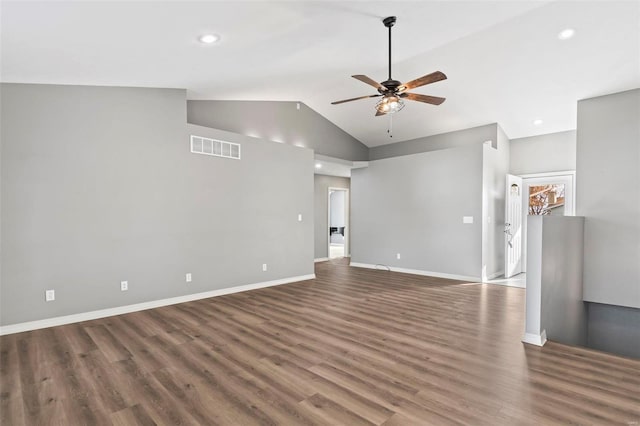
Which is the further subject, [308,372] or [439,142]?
[439,142]

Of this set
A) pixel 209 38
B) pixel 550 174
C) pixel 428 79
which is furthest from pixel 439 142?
pixel 209 38

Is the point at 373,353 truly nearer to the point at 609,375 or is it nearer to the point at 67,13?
the point at 609,375

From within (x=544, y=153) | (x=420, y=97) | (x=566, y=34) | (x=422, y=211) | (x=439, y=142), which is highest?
(x=566, y=34)

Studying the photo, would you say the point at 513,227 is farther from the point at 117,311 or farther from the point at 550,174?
the point at 117,311

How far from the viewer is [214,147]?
531cm

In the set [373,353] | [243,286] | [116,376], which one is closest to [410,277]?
[243,286]

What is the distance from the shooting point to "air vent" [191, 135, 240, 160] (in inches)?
200

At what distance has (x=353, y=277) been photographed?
6.86 m

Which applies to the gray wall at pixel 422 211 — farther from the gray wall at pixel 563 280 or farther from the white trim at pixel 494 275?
the gray wall at pixel 563 280

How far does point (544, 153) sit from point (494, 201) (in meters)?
1.66

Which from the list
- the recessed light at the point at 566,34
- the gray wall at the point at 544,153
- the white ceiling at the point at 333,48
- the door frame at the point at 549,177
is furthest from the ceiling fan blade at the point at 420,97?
the gray wall at the point at 544,153

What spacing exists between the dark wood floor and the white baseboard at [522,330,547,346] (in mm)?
103

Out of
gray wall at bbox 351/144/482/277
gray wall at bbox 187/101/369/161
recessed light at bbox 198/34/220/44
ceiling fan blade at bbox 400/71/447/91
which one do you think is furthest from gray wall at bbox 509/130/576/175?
recessed light at bbox 198/34/220/44

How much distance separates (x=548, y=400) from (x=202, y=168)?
16.5 ft
